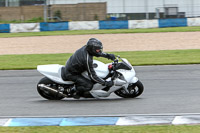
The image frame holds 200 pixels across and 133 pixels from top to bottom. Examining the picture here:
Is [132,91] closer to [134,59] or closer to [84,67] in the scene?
[84,67]

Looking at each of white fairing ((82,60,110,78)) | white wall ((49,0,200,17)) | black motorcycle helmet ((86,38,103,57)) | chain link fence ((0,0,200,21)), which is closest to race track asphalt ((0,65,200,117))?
white fairing ((82,60,110,78))

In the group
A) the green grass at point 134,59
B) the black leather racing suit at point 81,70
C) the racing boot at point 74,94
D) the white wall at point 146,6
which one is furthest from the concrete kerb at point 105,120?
the white wall at point 146,6

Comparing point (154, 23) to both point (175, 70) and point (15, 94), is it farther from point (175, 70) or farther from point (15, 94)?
point (15, 94)

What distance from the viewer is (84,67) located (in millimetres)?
8141

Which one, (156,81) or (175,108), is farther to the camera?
(156,81)

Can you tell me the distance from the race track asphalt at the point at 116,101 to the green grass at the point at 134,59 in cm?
269

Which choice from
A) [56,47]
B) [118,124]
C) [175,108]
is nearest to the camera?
[118,124]

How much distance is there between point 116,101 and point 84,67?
3.19ft

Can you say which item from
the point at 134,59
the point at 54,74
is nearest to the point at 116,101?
the point at 54,74

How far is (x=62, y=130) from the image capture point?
593 cm

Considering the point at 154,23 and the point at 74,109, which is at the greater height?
the point at 154,23

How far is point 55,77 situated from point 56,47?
43.0ft

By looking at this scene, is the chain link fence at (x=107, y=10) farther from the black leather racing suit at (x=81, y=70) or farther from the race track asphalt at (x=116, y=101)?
the black leather racing suit at (x=81, y=70)

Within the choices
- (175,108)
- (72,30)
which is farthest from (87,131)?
(72,30)
